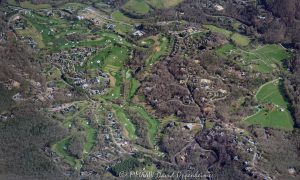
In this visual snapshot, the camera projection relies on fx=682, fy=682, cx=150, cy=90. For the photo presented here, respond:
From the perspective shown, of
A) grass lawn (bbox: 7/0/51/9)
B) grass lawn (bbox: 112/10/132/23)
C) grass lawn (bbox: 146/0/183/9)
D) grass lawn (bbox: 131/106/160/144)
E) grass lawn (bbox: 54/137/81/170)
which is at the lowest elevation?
grass lawn (bbox: 54/137/81/170)

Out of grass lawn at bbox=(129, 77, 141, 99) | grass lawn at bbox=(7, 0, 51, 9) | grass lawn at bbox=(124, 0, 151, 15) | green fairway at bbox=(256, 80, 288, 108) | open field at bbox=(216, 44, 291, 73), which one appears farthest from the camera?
grass lawn at bbox=(7, 0, 51, 9)

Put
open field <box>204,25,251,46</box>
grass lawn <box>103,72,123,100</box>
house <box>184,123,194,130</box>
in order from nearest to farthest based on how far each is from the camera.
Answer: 1. house <box>184,123,194,130</box>
2. grass lawn <box>103,72,123,100</box>
3. open field <box>204,25,251,46</box>

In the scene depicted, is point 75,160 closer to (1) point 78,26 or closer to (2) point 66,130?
(2) point 66,130

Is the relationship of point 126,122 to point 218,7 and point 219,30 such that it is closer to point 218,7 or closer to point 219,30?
point 219,30

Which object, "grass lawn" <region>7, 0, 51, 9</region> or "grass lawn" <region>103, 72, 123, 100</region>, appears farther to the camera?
"grass lawn" <region>7, 0, 51, 9</region>

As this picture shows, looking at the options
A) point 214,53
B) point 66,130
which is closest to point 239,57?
point 214,53

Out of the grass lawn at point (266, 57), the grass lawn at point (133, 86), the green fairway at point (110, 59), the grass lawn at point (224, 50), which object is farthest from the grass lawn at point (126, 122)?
the grass lawn at point (266, 57)

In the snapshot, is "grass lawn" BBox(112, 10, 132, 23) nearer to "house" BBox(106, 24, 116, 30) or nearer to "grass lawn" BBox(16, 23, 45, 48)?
"house" BBox(106, 24, 116, 30)

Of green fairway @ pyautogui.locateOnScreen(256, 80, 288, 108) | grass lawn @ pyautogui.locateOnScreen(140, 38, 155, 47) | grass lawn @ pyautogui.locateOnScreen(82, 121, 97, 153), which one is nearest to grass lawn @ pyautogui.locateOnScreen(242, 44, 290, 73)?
green fairway @ pyautogui.locateOnScreen(256, 80, 288, 108)
